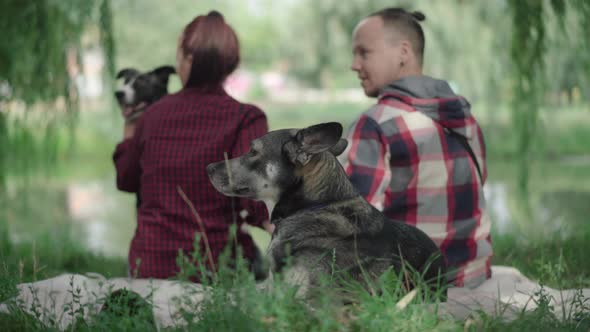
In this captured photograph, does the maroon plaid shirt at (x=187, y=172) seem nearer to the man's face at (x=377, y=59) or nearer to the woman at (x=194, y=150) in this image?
the woman at (x=194, y=150)

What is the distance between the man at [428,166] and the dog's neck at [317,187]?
0.84 m

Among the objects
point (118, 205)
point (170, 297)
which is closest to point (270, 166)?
point (170, 297)

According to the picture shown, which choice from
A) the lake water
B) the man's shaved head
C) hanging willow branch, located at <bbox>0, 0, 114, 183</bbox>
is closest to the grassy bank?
the man's shaved head

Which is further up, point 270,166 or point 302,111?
point 270,166

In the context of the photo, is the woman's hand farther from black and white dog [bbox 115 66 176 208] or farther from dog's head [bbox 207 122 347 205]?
dog's head [bbox 207 122 347 205]

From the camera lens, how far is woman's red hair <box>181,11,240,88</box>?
13.5 ft

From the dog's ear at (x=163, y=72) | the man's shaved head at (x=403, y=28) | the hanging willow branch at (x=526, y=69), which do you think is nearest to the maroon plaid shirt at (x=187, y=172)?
the man's shaved head at (x=403, y=28)

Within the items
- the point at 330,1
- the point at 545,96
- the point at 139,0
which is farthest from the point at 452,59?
the point at 139,0

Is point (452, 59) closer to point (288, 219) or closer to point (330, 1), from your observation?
point (330, 1)

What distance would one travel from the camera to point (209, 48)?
410 cm

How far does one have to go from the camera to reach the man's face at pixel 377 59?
13.8 feet

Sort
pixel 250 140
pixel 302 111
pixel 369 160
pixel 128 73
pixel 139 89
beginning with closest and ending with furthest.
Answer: pixel 369 160 < pixel 250 140 < pixel 139 89 < pixel 128 73 < pixel 302 111

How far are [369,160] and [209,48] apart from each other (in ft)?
3.62

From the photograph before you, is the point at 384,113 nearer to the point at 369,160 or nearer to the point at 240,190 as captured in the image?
the point at 369,160
